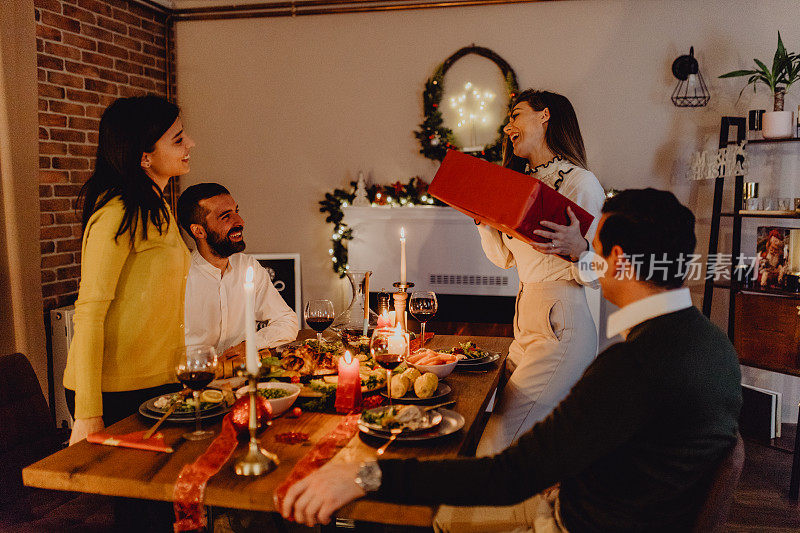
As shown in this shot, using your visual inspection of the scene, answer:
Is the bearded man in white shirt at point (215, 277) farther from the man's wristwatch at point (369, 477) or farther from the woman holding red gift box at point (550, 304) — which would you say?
the man's wristwatch at point (369, 477)

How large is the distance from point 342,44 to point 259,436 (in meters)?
3.78

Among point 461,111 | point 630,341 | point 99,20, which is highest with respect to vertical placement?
point 99,20

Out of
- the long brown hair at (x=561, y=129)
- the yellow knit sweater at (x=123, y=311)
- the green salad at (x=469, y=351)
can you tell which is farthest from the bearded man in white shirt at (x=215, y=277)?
the long brown hair at (x=561, y=129)

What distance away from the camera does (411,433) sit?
1401mm

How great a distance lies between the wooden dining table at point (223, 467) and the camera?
45.2 inches

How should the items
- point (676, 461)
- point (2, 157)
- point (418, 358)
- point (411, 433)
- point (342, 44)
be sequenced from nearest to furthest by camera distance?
point (676, 461) < point (411, 433) < point (418, 358) < point (2, 157) < point (342, 44)

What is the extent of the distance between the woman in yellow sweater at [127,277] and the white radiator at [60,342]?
6.34 ft

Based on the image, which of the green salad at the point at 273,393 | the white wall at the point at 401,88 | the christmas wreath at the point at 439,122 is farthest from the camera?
the christmas wreath at the point at 439,122

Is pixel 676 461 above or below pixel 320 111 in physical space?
below

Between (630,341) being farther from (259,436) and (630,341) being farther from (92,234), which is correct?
(92,234)

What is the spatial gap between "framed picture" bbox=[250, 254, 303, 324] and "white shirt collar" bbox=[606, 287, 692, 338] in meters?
3.59

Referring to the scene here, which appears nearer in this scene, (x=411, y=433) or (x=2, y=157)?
(x=411, y=433)

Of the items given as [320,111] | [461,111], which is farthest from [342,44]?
[461,111]

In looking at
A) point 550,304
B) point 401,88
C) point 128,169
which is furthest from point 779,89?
point 128,169
